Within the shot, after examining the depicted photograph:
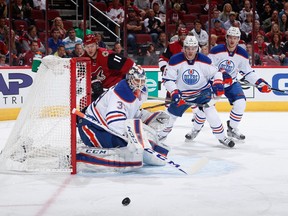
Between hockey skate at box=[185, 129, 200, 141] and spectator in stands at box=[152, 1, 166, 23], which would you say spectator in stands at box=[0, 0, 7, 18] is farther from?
hockey skate at box=[185, 129, 200, 141]

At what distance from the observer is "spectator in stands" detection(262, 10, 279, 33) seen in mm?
9047

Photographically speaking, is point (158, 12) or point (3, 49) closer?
point (3, 49)

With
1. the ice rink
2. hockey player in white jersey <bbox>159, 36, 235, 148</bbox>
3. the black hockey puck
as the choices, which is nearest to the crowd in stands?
hockey player in white jersey <bbox>159, 36, 235, 148</bbox>

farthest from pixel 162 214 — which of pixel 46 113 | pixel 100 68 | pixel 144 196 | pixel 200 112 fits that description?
pixel 200 112

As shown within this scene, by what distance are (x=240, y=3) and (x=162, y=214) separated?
5.91 m

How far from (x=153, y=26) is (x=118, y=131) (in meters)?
4.40

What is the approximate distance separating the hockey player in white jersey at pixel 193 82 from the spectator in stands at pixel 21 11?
302 centimetres

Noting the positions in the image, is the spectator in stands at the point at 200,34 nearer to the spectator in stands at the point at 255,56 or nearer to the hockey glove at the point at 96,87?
the spectator in stands at the point at 255,56

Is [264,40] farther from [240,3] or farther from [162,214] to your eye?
[162,214]

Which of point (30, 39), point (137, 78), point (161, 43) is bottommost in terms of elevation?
point (161, 43)

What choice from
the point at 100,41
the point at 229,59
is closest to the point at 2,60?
the point at 100,41

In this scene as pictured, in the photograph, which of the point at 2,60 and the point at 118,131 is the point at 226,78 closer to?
the point at 118,131

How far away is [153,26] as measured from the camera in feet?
28.8

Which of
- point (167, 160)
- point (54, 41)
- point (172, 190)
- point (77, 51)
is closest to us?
point (172, 190)
